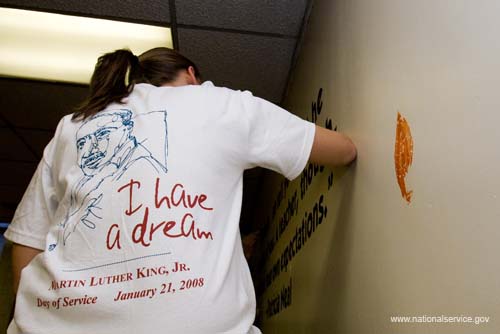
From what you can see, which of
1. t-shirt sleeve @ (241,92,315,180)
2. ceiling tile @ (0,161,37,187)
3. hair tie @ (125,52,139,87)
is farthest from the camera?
ceiling tile @ (0,161,37,187)

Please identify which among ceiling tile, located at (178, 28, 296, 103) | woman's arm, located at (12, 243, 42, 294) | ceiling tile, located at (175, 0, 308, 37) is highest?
ceiling tile, located at (175, 0, 308, 37)

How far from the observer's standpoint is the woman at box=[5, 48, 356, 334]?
0.66 metres

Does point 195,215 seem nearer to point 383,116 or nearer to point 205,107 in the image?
point 205,107

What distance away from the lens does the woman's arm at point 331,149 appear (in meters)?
0.86

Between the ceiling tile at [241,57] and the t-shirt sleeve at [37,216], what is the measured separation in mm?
1180

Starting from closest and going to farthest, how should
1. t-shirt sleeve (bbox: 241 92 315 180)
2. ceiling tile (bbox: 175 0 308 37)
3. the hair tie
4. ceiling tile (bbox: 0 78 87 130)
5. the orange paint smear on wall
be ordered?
the orange paint smear on wall, t-shirt sleeve (bbox: 241 92 315 180), the hair tie, ceiling tile (bbox: 175 0 308 37), ceiling tile (bbox: 0 78 87 130)

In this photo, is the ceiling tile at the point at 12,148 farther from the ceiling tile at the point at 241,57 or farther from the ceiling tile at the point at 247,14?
the ceiling tile at the point at 247,14

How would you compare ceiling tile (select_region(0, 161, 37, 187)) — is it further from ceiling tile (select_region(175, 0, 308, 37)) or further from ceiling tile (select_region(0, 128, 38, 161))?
ceiling tile (select_region(175, 0, 308, 37))

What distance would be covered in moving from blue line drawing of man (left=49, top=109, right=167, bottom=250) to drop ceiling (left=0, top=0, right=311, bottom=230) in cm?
106

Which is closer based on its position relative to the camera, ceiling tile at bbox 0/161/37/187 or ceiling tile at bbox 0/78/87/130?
ceiling tile at bbox 0/78/87/130

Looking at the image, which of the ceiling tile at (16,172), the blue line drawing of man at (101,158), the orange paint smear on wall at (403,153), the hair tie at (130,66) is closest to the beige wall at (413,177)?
the orange paint smear on wall at (403,153)

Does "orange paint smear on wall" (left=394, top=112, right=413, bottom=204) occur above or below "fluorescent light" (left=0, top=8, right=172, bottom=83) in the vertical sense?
below

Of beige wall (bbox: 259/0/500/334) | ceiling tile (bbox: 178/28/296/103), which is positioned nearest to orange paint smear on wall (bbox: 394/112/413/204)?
beige wall (bbox: 259/0/500/334)

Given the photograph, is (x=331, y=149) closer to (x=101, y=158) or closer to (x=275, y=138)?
(x=275, y=138)
